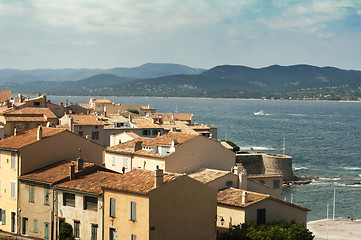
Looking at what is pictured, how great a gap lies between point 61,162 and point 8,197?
176 inches

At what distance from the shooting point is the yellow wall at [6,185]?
41.5 metres

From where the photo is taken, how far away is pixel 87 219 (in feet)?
119

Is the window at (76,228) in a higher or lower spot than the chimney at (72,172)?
lower

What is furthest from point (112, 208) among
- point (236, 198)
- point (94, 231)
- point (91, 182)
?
point (236, 198)

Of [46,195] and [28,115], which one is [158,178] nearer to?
[46,195]

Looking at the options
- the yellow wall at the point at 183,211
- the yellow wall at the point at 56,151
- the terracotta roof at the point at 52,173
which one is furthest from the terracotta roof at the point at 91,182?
the yellow wall at the point at 56,151

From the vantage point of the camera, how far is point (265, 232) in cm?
3722

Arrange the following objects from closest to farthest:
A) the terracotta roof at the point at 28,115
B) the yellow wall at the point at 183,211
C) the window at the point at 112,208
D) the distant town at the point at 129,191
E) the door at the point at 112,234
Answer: the yellow wall at the point at 183,211
the distant town at the point at 129,191
the window at the point at 112,208
the door at the point at 112,234
the terracotta roof at the point at 28,115

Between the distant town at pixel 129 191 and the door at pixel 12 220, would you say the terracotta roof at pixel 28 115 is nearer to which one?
the distant town at pixel 129 191

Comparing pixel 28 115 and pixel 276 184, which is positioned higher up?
pixel 28 115

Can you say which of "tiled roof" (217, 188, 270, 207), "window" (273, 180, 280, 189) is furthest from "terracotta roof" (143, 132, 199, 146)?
"window" (273, 180, 280, 189)

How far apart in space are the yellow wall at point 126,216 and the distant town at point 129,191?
0.18 feet

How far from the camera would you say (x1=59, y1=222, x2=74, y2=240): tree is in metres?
36.8

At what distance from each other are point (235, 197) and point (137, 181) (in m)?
9.04
